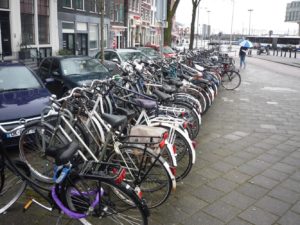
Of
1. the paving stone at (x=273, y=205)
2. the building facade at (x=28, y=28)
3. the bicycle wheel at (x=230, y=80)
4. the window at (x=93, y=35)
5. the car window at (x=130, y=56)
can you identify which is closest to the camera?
the paving stone at (x=273, y=205)

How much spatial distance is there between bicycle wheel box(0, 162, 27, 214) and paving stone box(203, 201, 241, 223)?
2.01 meters

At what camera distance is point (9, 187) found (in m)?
3.69

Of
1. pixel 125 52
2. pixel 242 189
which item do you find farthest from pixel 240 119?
pixel 125 52

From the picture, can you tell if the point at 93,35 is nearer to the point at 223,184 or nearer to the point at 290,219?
the point at 223,184

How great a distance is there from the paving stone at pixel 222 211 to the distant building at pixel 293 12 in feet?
272

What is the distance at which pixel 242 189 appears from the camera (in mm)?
4156

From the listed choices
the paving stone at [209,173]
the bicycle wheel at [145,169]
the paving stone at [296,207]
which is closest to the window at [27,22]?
the paving stone at [209,173]

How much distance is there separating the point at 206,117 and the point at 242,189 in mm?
3674

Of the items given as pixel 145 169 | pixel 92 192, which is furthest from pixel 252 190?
pixel 92 192

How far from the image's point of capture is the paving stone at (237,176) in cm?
441

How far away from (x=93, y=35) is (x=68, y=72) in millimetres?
21983

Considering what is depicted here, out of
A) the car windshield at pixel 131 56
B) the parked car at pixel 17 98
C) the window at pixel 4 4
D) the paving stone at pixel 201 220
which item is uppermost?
the window at pixel 4 4

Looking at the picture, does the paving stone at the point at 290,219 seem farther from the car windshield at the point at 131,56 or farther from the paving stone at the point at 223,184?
the car windshield at the point at 131,56

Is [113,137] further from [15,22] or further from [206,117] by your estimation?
[15,22]
